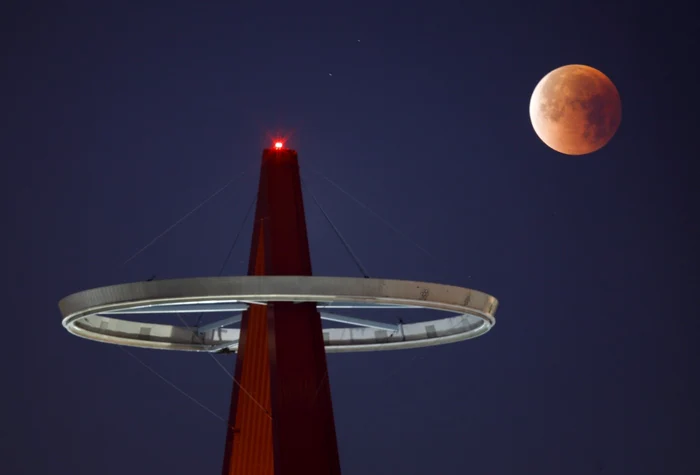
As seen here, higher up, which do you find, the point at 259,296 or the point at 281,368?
the point at 259,296

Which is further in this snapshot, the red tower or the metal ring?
the red tower

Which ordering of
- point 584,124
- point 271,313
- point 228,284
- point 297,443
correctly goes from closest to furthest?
point 228,284 → point 297,443 → point 271,313 → point 584,124

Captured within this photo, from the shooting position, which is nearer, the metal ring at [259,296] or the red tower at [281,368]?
the metal ring at [259,296]

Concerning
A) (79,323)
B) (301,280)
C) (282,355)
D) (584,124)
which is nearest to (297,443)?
(282,355)

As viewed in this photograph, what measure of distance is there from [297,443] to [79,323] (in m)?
7.95

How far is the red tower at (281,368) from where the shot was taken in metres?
28.2

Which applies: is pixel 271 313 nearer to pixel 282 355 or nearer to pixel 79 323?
pixel 282 355

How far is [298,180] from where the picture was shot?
111 feet

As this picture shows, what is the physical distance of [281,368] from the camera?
28969mm

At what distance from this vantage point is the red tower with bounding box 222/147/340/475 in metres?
28.2

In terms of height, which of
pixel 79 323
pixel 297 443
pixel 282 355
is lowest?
pixel 297 443

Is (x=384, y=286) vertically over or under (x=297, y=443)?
over

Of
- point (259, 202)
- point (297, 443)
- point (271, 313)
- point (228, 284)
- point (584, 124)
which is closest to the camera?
point (228, 284)

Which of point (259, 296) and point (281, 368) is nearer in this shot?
point (259, 296)
